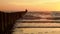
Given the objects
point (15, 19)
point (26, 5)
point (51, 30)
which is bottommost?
point (51, 30)

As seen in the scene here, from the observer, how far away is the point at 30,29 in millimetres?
1025

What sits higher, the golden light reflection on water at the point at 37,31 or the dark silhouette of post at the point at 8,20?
the dark silhouette of post at the point at 8,20

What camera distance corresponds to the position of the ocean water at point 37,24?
1.02 metres

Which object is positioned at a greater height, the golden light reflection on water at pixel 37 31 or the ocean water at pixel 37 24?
the ocean water at pixel 37 24

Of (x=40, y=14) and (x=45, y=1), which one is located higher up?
(x=45, y=1)

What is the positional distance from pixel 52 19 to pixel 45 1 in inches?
6.6

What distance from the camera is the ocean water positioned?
3.36 ft

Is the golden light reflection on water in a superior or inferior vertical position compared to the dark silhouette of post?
inferior

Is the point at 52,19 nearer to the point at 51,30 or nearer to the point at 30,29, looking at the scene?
the point at 51,30

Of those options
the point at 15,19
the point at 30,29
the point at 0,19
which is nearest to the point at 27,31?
the point at 30,29

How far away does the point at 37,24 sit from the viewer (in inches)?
40.6

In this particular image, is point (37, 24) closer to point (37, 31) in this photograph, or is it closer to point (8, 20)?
point (37, 31)

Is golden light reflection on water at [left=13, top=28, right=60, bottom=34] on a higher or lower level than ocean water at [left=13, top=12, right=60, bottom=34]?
lower

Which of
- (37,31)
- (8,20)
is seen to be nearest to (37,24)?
(37,31)
